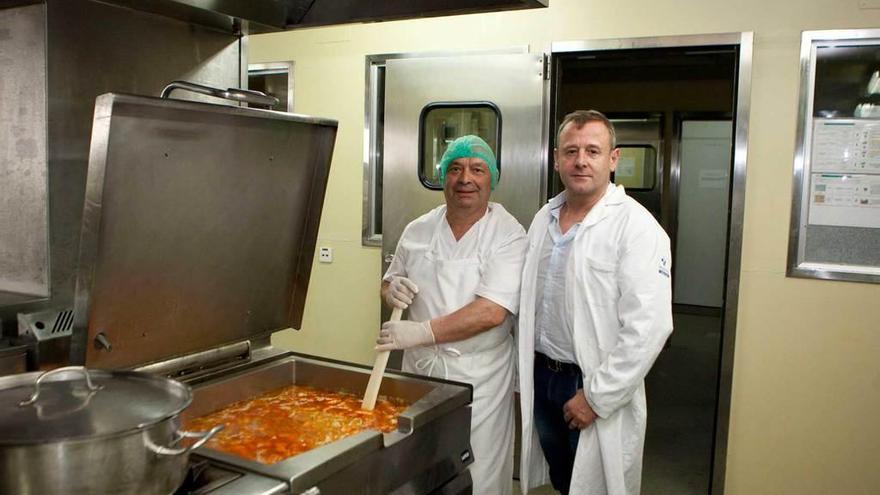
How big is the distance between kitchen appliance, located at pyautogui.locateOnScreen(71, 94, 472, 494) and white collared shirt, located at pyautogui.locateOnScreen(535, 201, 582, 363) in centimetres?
61

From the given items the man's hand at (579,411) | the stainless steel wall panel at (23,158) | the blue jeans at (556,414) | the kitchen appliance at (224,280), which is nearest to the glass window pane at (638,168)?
the blue jeans at (556,414)

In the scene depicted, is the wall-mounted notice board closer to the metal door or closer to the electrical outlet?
the metal door

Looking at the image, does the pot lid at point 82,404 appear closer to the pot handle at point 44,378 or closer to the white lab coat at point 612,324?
the pot handle at point 44,378

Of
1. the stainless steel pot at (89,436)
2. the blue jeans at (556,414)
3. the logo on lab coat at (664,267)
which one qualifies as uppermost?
the logo on lab coat at (664,267)

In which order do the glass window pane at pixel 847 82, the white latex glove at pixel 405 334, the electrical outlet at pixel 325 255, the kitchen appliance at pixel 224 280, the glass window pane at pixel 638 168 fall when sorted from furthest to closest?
the glass window pane at pixel 638 168 → the electrical outlet at pixel 325 255 → the glass window pane at pixel 847 82 → the white latex glove at pixel 405 334 → the kitchen appliance at pixel 224 280

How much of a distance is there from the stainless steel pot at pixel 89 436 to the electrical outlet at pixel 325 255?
2.51 meters

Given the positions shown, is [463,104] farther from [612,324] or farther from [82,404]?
[82,404]

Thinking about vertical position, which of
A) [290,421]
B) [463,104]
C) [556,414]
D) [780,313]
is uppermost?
[463,104]

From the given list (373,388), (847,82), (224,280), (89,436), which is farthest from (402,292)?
(847,82)

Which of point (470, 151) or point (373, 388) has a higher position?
point (470, 151)

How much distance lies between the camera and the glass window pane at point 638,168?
6.34 meters

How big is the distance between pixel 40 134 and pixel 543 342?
1513mm

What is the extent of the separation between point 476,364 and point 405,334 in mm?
309

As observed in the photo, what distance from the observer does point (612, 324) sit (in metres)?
2.03
